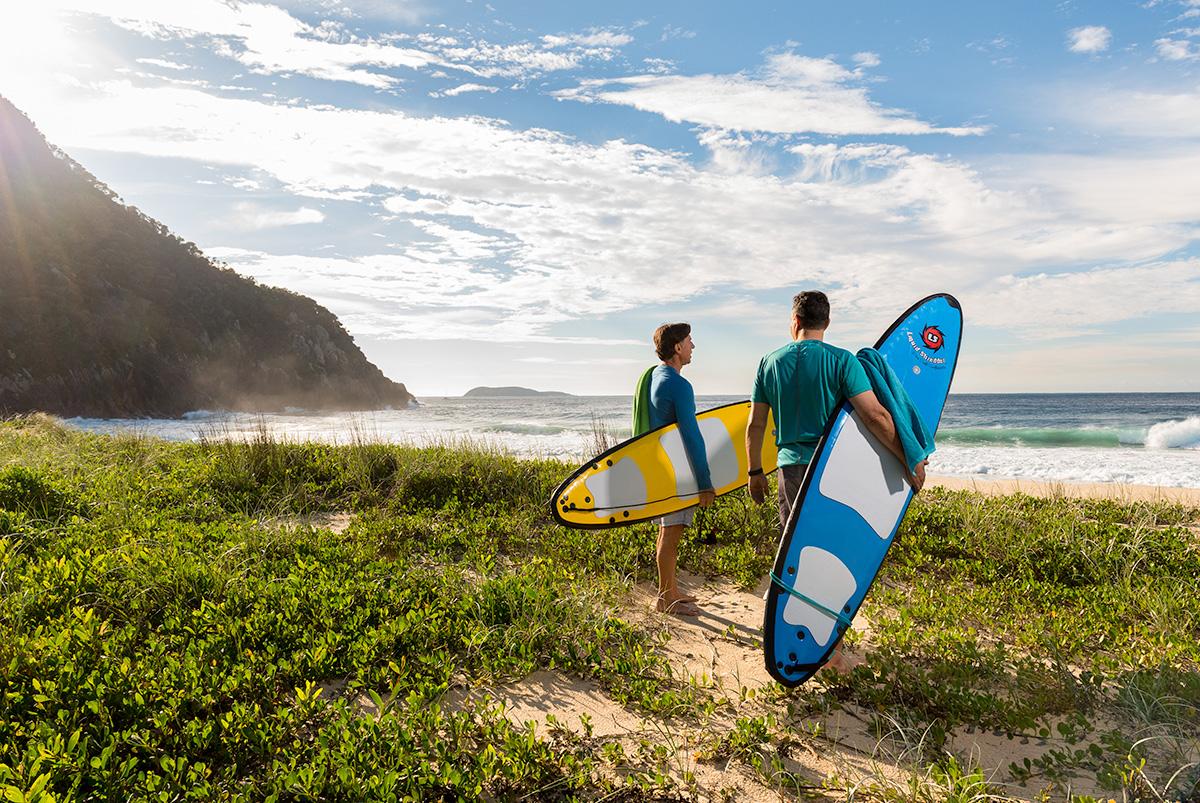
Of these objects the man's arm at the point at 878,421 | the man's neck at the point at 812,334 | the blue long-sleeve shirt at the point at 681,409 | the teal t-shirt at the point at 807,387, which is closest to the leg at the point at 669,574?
the blue long-sleeve shirt at the point at 681,409

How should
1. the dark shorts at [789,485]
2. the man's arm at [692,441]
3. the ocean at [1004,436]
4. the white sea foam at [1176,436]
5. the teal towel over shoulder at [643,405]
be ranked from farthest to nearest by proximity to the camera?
the white sea foam at [1176,436]
the ocean at [1004,436]
the teal towel over shoulder at [643,405]
the man's arm at [692,441]
the dark shorts at [789,485]

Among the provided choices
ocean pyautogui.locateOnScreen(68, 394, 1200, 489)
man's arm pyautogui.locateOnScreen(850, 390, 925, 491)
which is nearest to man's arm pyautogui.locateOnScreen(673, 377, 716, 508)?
man's arm pyautogui.locateOnScreen(850, 390, 925, 491)

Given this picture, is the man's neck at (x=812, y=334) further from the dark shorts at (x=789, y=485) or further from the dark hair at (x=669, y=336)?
the dark hair at (x=669, y=336)

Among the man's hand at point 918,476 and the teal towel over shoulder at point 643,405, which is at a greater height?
the teal towel over shoulder at point 643,405

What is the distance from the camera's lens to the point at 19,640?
359 cm

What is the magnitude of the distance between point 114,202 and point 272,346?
1442cm

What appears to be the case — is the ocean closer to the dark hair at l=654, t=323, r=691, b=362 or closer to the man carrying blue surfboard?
the dark hair at l=654, t=323, r=691, b=362

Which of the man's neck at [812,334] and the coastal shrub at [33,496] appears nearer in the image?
the man's neck at [812,334]

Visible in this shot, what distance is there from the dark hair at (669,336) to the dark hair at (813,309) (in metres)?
1.11

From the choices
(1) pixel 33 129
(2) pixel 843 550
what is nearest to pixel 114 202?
(1) pixel 33 129

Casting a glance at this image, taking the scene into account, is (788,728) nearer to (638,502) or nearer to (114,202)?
(638,502)

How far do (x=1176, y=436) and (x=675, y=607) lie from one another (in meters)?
37.6

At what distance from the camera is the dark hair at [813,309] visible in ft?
13.1

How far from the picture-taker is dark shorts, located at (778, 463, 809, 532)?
13.0 feet
